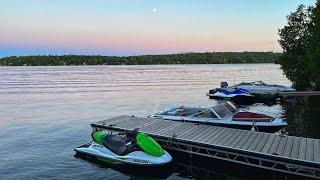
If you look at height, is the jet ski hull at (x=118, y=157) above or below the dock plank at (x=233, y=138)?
below

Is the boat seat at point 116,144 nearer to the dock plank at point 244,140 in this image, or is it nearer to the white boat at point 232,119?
the dock plank at point 244,140

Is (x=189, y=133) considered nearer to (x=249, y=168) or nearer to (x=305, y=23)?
(x=249, y=168)

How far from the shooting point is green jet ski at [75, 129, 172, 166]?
2278 cm

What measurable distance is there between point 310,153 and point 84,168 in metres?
13.3

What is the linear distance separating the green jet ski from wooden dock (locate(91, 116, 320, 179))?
2.38m

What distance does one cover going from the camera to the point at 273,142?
23.8 m

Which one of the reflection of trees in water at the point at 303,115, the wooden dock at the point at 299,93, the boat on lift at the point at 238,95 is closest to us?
the reflection of trees in water at the point at 303,115

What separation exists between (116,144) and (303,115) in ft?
85.0

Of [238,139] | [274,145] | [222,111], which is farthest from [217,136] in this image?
[222,111]

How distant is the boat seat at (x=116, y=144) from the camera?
2397cm

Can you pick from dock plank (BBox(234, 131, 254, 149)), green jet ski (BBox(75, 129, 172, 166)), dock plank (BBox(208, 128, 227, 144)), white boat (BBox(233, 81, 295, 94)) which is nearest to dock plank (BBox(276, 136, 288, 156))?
dock plank (BBox(234, 131, 254, 149))

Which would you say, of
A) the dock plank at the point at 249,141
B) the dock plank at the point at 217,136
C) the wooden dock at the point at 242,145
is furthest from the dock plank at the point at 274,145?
the dock plank at the point at 217,136

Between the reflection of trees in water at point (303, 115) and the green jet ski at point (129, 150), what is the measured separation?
49.0 feet

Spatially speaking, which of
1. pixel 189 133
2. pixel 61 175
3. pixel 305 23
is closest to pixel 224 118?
pixel 189 133
